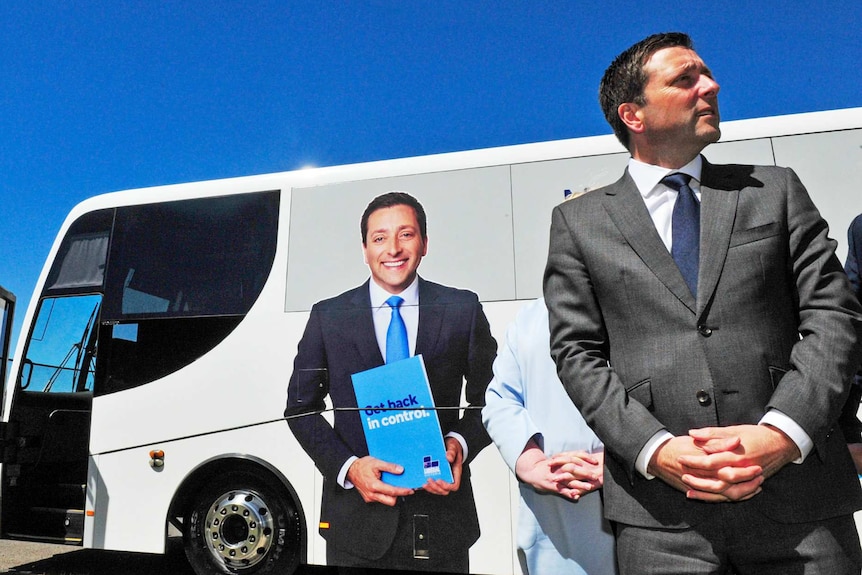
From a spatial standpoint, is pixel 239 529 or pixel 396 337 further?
pixel 239 529

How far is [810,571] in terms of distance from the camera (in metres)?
1.55

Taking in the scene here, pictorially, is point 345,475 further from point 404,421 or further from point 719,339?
point 719,339

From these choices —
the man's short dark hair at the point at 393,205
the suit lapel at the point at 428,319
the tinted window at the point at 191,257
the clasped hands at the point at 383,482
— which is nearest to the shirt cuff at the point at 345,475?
the clasped hands at the point at 383,482

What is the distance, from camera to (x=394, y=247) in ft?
16.5

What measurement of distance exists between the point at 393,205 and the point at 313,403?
160 centimetres

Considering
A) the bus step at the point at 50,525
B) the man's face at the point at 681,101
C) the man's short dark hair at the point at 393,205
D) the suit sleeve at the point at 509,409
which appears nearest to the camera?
the man's face at the point at 681,101

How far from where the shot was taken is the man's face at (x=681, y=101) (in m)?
1.85

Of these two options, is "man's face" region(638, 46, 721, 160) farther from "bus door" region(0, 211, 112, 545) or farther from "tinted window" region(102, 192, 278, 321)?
"bus door" region(0, 211, 112, 545)

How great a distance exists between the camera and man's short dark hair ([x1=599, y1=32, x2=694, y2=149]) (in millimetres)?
1938

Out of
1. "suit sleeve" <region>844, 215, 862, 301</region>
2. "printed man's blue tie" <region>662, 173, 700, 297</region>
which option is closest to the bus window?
"printed man's blue tie" <region>662, 173, 700, 297</region>

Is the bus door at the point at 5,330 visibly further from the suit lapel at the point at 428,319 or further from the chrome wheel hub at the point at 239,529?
the suit lapel at the point at 428,319

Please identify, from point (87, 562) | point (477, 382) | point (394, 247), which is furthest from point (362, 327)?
point (87, 562)

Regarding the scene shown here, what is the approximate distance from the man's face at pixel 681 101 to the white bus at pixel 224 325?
2.78 m

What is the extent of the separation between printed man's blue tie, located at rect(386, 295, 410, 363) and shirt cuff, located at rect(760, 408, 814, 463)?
3394 millimetres
